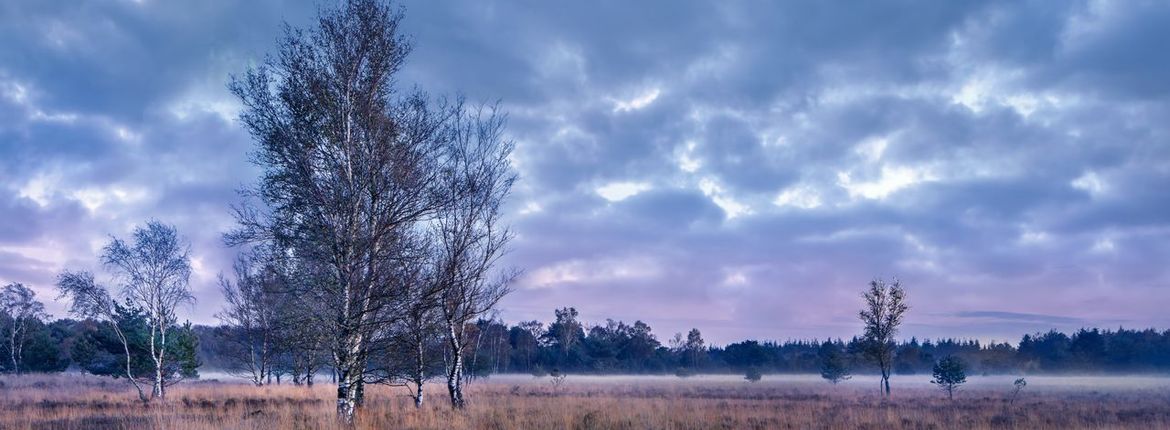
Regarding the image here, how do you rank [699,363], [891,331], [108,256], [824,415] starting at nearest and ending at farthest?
[824,415] < [108,256] < [891,331] < [699,363]

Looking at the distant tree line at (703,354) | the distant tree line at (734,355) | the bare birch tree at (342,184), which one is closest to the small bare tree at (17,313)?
the distant tree line at (703,354)

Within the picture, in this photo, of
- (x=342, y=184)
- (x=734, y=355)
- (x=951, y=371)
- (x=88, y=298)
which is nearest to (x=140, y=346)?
(x=88, y=298)

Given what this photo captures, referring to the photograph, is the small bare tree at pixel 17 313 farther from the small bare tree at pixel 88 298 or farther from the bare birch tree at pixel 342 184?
the bare birch tree at pixel 342 184

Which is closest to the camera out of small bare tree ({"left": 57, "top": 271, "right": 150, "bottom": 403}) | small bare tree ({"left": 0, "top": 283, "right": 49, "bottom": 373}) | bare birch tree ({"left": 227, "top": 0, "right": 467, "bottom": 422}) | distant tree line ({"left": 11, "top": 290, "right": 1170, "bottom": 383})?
bare birch tree ({"left": 227, "top": 0, "right": 467, "bottom": 422})

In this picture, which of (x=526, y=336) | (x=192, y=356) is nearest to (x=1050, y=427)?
(x=192, y=356)

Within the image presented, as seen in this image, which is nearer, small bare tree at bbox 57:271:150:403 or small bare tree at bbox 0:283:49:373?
small bare tree at bbox 57:271:150:403

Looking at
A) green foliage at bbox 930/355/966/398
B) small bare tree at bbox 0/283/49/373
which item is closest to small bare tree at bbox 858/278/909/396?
green foliage at bbox 930/355/966/398

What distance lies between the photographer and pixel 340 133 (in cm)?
1295

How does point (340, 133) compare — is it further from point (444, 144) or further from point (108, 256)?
point (108, 256)

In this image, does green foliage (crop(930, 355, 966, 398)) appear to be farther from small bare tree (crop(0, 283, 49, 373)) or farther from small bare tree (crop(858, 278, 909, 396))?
small bare tree (crop(0, 283, 49, 373))

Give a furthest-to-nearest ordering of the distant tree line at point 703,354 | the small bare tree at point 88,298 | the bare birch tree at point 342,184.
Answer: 1. the distant tree line at point 703,354
2. the small bare tree at point 88,298
3. the bare birch tree at point 342,184

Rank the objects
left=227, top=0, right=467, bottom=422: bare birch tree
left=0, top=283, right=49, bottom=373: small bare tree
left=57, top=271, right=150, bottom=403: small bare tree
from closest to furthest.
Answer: left=227, top=0, right=467, bottom=422: bare birch tree < left=57, top=271, right=150, bottom=403: small bare tree < left=0, top=283, right=49, bottom=373: small bare tree

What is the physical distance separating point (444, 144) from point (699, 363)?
9241 centimetres

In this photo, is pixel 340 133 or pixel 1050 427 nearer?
pixel 340 133
